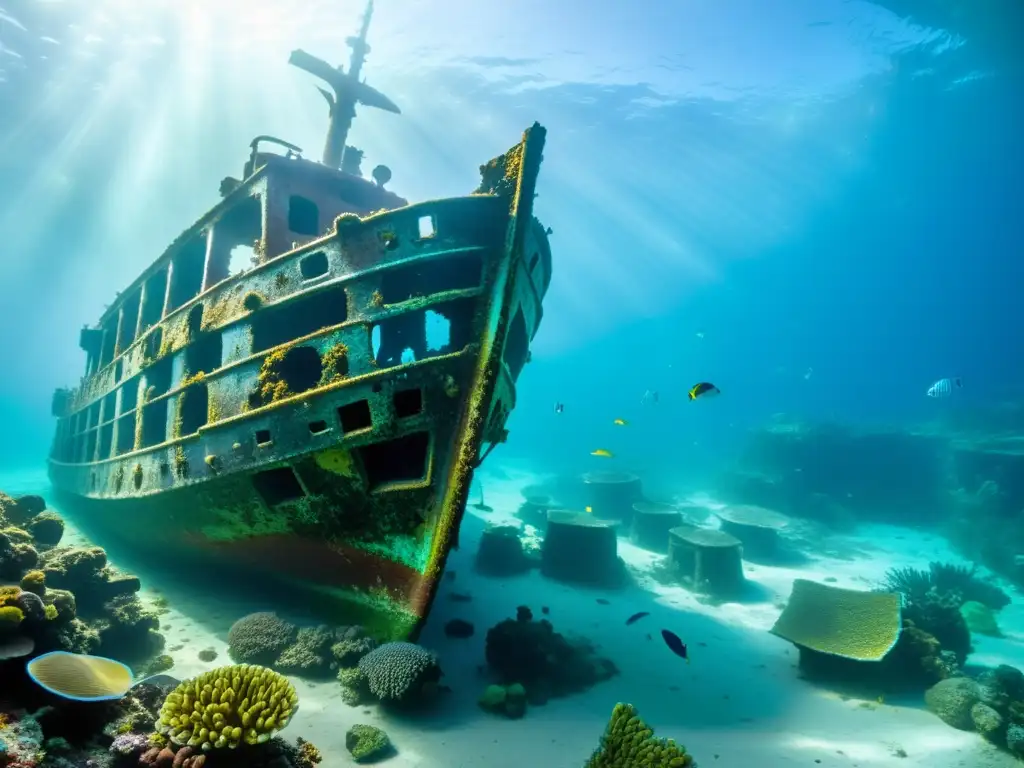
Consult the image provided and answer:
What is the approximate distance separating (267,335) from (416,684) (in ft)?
18.1

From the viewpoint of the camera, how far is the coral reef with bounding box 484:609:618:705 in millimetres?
6566

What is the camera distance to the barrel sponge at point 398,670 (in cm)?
529

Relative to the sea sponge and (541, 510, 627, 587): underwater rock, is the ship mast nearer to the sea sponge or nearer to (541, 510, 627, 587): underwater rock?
the sea sponge

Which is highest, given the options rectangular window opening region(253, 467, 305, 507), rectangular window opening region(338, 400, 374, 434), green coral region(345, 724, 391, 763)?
rectangular window opening region(338, 400, 374, 434)

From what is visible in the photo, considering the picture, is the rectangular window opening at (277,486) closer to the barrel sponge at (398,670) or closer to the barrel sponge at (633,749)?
the barrel sponge at (398,670)

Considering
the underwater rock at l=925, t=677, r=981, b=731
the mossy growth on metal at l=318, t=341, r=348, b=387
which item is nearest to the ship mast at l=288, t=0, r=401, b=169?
the mossy growth on metal at l=318, t=341, r=348, b=387

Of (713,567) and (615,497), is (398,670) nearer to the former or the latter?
(713,567)

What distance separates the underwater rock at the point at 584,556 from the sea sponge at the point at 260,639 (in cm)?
747

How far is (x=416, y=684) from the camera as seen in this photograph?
212 inches

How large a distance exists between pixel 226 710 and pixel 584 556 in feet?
32.9

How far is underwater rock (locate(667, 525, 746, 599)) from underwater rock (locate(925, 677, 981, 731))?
5695 mm

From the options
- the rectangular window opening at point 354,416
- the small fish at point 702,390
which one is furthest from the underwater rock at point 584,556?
the rectangular window opening at point 354,416

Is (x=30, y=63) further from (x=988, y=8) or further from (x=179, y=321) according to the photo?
(x=988, y=8)

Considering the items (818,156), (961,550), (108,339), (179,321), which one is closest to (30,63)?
(108,339)
